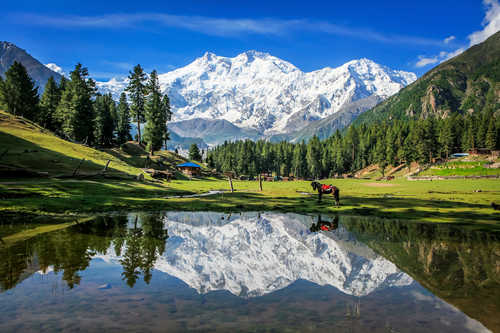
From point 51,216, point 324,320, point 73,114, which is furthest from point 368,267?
point 73,114

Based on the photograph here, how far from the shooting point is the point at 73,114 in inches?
3017

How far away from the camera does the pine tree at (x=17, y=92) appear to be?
274 ft

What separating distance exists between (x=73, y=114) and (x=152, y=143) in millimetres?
22995

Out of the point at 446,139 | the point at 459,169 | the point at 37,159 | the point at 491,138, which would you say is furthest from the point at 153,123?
the point at 491,138

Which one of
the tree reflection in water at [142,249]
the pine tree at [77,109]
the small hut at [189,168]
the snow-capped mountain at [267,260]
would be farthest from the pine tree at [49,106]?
the snow-capped mountain at [267,260]

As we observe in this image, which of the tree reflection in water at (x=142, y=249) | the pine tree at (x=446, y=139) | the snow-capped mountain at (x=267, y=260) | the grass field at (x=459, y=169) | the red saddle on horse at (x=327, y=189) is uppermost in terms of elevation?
the pine tree at (x=446, y=139)

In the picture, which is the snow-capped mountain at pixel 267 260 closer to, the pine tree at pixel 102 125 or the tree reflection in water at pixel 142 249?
the tree reflection in water at pixel 142 249

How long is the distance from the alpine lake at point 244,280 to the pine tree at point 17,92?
8734 centimetres

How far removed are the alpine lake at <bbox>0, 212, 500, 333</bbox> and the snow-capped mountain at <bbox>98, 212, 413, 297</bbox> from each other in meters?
0.06

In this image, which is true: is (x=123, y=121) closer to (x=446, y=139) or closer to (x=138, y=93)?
(x=138, y=93)

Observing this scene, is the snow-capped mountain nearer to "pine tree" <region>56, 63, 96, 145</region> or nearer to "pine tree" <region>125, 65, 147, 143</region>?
"pine tree" <region>56, 63, 96, 145</region>

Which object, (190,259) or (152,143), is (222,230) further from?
(152,143)

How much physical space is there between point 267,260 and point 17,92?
332ft

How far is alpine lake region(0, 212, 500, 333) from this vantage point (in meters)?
6.81
